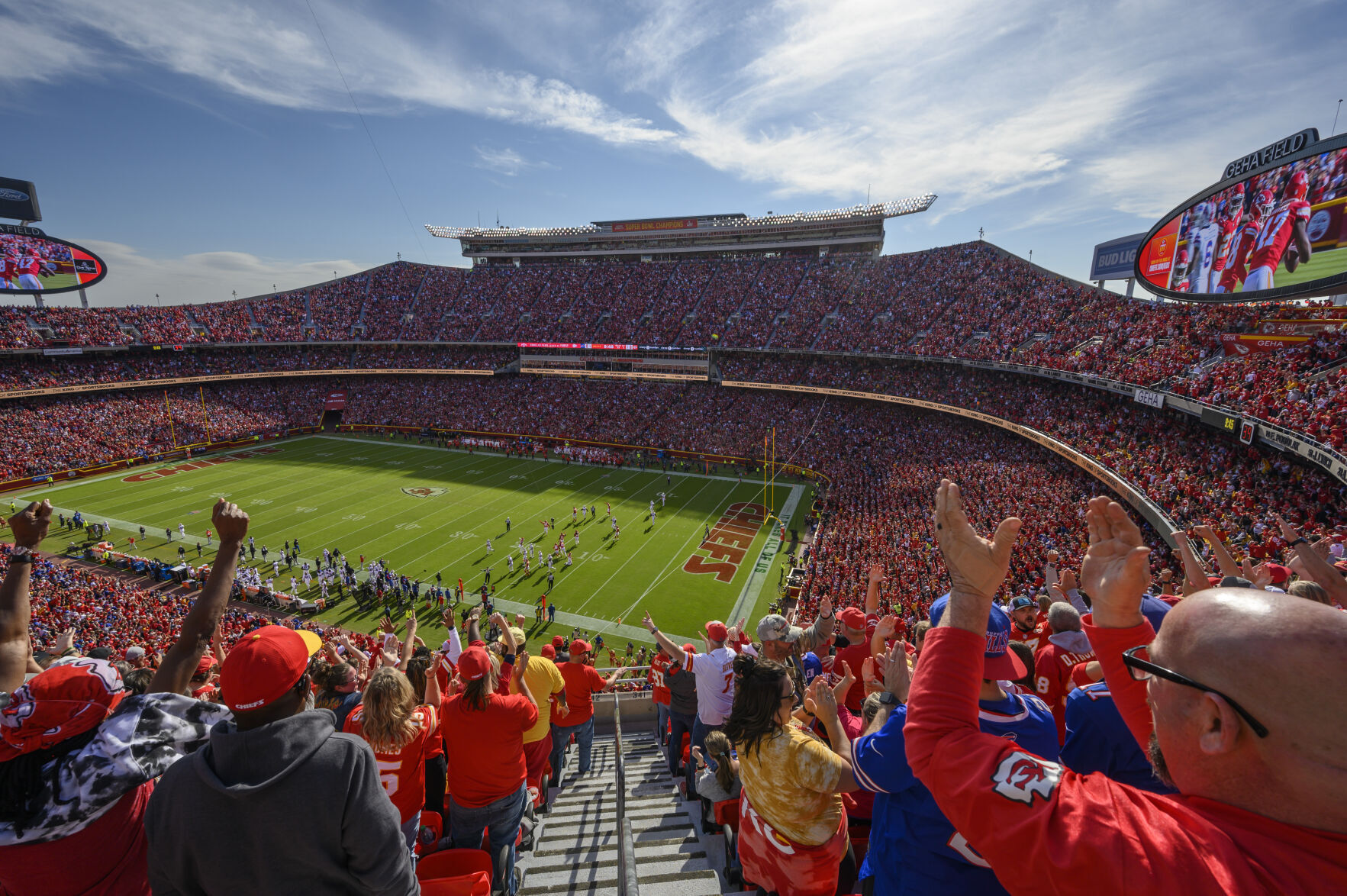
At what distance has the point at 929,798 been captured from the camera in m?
2.49

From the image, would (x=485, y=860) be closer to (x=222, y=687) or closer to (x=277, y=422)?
(x=222, y=687)

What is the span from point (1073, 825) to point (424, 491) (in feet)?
120

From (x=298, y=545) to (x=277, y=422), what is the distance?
99.5 ft

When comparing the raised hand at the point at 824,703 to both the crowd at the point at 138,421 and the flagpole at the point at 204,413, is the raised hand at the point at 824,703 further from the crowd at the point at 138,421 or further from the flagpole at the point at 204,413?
the flagpole at the point at 204,413

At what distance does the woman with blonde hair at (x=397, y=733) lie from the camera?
3.79 meters

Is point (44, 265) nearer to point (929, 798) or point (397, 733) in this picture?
point (397, 733)

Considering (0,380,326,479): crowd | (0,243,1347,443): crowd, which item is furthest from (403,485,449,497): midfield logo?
(0,243,1347,443): crowd

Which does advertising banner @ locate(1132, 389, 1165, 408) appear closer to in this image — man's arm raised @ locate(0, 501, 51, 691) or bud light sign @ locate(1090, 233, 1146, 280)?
bud light sign @ locate(1090, 233, 1146, 280)

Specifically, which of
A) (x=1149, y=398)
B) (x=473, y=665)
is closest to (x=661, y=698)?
(x=473, y=665)

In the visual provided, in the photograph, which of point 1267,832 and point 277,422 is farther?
point 277,422

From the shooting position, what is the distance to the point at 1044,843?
4.44 ft

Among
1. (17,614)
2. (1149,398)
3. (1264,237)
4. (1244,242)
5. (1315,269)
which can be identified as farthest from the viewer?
(1149,398)

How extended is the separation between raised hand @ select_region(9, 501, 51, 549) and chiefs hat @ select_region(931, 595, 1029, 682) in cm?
485

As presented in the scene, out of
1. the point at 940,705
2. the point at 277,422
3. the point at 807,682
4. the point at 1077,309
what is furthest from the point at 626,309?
the point at 940,705
